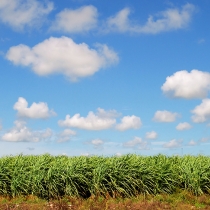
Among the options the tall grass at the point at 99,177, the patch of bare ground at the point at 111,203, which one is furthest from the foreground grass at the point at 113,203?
the tall grass at the point at 99,177

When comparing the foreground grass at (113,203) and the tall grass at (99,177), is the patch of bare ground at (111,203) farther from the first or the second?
the tall grass at (99,177)

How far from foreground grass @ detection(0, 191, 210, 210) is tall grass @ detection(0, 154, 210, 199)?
0.28m

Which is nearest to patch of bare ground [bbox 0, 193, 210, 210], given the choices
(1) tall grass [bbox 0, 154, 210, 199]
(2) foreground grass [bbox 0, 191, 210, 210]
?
(2) foreground grass [bbox 0, 191, 210, 210]

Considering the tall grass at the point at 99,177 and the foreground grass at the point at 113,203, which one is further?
the tall grass at the point at 99,177

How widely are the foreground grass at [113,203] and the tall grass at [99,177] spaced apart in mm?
275

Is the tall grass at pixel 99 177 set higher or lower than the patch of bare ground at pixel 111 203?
higher

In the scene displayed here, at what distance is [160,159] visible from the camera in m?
15.0

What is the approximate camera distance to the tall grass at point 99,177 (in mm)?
12602

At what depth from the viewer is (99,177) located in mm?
12523

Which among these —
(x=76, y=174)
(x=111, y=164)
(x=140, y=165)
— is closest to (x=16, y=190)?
(x=76, y=174)

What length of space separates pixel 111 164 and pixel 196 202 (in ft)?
9.78

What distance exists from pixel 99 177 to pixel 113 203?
0.99 m

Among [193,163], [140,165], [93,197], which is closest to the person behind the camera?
[93,197]

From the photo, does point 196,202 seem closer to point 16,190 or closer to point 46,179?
point 46,179
